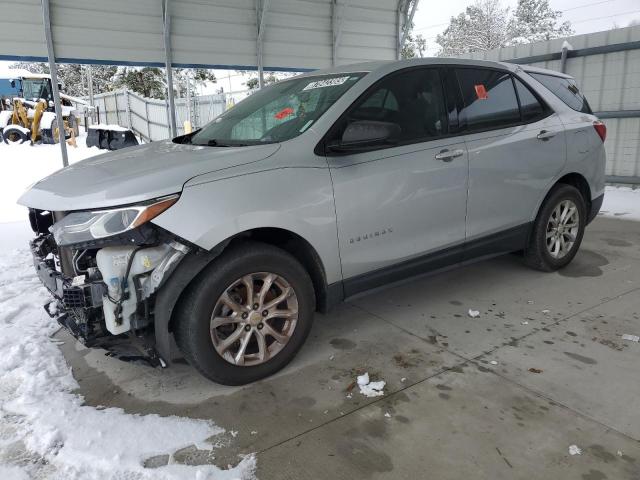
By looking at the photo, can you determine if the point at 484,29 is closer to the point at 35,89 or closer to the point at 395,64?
the point at 35,89

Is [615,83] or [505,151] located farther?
[615,83]

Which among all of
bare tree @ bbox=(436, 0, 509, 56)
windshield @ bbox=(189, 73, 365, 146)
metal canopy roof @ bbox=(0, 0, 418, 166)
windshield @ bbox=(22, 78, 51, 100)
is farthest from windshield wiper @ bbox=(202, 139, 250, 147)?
bare tree @ bbox=(436, 0, 509, 56)

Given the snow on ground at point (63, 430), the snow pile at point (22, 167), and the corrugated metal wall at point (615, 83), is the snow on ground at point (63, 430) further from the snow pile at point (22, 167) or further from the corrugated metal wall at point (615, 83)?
the corrugated metal wall at point (615, 83)

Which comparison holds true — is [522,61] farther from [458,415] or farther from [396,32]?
[458,415]

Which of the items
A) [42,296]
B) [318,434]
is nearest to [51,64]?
[42,296]

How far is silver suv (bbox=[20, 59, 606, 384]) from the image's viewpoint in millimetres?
2557

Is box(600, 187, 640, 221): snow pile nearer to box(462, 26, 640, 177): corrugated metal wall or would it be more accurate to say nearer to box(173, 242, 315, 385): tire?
box(462, 26, 640, 177): corrugated metal wall

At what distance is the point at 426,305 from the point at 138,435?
239 centimetres

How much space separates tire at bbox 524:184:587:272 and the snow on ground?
Answer: 323cm

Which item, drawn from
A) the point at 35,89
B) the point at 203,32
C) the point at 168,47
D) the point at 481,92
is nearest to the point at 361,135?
the point at 481,92

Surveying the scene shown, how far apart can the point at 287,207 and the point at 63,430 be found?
162cm

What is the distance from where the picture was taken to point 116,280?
2504 mm

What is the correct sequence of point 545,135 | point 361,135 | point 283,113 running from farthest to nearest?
point 545,135 → point 283,113 → point 361,135

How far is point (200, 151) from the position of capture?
3086 mm
